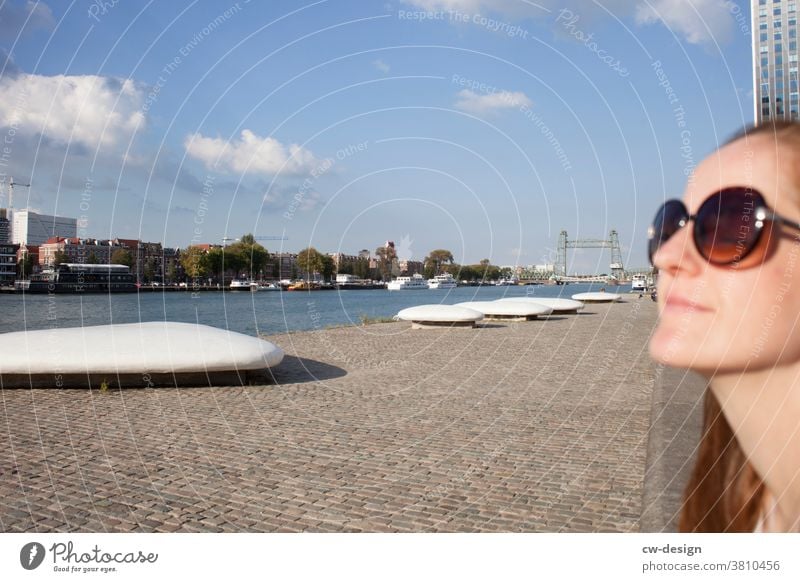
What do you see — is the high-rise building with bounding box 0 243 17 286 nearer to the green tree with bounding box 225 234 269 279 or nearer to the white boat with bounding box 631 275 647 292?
the white boat with bounding box 631 275 647 292

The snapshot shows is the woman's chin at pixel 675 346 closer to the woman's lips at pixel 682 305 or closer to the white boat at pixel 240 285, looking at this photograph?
the woman's lips at pixel 682 305

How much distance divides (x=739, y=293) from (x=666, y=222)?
19cm

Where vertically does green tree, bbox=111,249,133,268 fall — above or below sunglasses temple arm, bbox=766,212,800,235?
above

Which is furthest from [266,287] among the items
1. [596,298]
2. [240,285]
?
[596,298]

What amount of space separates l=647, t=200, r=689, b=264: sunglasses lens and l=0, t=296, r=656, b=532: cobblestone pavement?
623 millimetres

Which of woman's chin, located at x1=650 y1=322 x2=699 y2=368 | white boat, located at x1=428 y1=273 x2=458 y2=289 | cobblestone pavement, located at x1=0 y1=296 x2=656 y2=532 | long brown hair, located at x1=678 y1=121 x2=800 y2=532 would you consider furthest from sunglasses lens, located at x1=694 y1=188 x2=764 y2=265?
white boat, located at x1=428 y1=273 x2=458 y2=289

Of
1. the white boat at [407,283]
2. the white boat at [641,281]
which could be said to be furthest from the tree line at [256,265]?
the white boat at [641,281]

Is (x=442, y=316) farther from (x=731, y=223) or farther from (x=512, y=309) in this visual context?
(x=731, y=223)

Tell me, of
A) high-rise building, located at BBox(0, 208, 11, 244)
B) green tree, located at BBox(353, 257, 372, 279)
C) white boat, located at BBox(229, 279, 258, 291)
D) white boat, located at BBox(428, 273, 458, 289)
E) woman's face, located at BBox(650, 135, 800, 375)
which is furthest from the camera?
white boat, located at BBox(229, 279, 258, 291)

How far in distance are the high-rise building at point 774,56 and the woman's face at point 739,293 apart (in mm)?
445

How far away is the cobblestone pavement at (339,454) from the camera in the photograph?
12.2ft

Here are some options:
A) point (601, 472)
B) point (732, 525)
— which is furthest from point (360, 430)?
point (732, 525)

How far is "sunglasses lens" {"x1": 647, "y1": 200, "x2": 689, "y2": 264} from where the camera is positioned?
1.09 m
